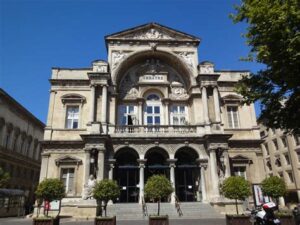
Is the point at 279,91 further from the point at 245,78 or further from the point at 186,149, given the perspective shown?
the point at 186,149

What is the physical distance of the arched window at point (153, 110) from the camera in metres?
27.4

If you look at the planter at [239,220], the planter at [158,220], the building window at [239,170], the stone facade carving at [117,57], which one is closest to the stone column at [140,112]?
the stone facade carving at [117,57]

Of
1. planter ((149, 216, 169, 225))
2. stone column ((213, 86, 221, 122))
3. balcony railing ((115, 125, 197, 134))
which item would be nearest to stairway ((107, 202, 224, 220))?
planter ((149, 216, 169, 225))

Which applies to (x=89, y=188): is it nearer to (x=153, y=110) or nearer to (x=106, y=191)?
(x=106, y=191)

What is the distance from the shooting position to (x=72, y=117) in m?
26.6

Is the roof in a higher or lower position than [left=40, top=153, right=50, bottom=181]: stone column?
higher

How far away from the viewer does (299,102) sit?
13.2 m

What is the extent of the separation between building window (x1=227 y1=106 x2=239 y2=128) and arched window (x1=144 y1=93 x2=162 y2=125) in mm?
7138

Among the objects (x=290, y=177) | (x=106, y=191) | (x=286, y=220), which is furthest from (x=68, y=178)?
(x=290, y=177)

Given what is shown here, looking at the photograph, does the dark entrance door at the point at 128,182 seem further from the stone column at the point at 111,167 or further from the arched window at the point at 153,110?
the arched window at the point at 153,110

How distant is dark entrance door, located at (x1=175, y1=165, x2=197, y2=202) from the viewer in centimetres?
2506

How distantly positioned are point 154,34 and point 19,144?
81.2 ft

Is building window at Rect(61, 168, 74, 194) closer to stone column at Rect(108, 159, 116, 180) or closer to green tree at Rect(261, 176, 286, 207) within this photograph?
stone column at Rect(108, 159, 116, 180)

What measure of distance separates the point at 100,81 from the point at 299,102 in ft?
57.6
